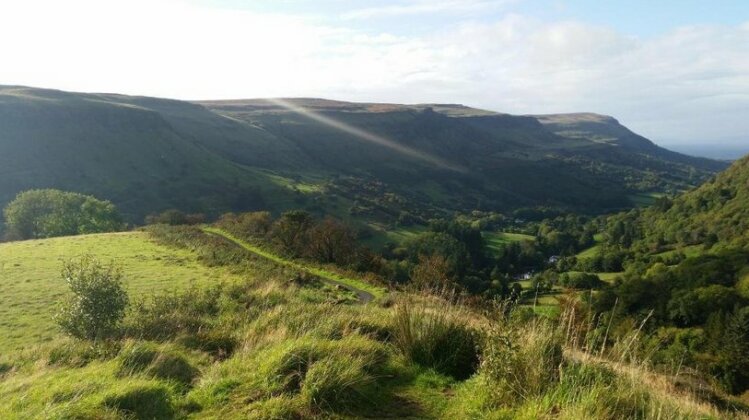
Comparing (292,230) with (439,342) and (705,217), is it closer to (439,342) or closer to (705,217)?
(439,342)

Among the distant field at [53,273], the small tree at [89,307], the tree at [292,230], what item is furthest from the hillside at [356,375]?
the tree at [292,230]

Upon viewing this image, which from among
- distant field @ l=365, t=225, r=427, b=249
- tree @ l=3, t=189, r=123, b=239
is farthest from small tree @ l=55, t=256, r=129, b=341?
distant field @ l=365, t=225, r=427, b=249

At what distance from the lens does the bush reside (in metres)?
8.05

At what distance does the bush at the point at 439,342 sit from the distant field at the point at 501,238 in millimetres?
118802

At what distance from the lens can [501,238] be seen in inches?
5394

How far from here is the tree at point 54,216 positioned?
2384 inches

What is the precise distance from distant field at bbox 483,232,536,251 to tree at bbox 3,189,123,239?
9098 cm

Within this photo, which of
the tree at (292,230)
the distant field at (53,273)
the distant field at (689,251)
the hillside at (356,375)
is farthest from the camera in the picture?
the distant field at (689,251)

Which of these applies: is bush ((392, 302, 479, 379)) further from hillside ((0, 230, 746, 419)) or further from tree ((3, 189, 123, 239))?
tree ((3, 189, 123, 239))

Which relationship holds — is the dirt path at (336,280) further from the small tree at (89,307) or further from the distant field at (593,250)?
the distant field at (593,250)

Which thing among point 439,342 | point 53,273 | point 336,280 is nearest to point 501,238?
point 336,280

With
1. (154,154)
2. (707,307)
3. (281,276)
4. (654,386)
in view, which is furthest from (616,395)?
(154,154)

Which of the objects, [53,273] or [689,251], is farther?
[689,251]

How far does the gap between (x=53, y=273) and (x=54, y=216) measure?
37105mm
